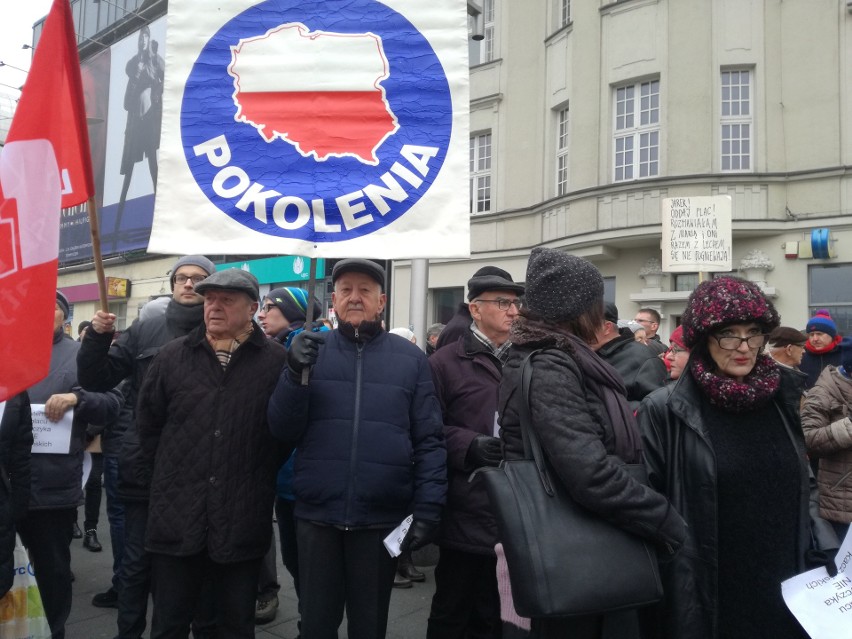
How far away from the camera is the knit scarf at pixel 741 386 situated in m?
2.32

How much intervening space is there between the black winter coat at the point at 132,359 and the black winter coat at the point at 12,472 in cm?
32

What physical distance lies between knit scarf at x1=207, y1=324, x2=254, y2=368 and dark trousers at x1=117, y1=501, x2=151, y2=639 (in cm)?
88

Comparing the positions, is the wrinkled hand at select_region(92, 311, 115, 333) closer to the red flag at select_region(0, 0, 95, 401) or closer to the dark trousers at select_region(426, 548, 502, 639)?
the red flag at select_region(0, 0, 95, 401)

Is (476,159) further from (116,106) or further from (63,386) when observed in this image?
(116,106)

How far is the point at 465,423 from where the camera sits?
3.13 metres

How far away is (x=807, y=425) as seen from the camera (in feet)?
13.1

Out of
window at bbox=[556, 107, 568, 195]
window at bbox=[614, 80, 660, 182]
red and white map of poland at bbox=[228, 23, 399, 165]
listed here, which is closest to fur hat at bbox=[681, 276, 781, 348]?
red and white map of poland at bbox=[228, 23, 399, 165]

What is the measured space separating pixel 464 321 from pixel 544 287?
1.33 m

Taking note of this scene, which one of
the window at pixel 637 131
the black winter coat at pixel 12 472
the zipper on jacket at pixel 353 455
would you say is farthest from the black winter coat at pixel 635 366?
the window at pixel 637 131

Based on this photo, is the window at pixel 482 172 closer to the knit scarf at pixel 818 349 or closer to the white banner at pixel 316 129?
the knit scarf at pixel 818 349

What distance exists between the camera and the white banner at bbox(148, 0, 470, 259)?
9.47 feet

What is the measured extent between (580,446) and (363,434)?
1006 millimetres

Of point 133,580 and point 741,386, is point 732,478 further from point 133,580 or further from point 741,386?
point 133,580

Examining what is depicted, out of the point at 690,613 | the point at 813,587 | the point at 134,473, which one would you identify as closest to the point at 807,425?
the point at 813,587
